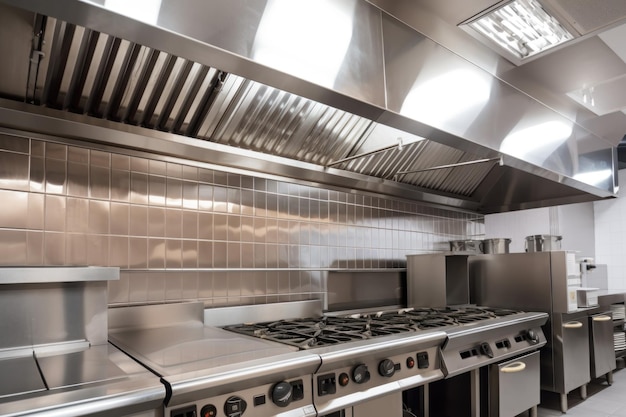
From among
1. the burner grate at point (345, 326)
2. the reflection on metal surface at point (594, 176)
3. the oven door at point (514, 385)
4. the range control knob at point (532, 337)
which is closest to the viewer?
the burner grate at point (345, 326)

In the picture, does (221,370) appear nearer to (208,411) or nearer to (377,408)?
(208,411)

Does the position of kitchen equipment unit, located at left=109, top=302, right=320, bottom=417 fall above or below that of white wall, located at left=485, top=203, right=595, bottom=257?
below

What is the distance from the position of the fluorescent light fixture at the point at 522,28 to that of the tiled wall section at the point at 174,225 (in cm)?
119

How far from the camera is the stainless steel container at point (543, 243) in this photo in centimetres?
319

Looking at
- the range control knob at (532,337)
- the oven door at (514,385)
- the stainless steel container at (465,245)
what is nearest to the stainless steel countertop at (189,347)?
the oven door at (514,385)

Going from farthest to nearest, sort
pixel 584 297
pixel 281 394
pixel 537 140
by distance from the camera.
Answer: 1. pixel 584 297
2. pixel 537 140
3. pixel 281 394

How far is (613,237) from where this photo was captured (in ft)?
18.9

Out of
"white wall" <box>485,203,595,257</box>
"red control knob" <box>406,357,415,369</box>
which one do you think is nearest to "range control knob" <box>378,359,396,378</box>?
"red control knob" <box>406,357,415,369</box>

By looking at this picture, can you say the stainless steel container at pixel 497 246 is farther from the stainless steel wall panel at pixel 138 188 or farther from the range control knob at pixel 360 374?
the stainless steel wall panel at pixel 138 188

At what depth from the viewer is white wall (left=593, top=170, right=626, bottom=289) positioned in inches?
223

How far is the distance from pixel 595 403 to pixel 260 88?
3.13 metres

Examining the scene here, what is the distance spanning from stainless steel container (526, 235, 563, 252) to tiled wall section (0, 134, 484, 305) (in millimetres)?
1319

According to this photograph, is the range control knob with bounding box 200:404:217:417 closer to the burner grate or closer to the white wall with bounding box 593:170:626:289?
the burner grate

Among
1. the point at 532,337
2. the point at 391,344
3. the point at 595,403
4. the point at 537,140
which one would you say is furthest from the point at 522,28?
the point at 595,403
